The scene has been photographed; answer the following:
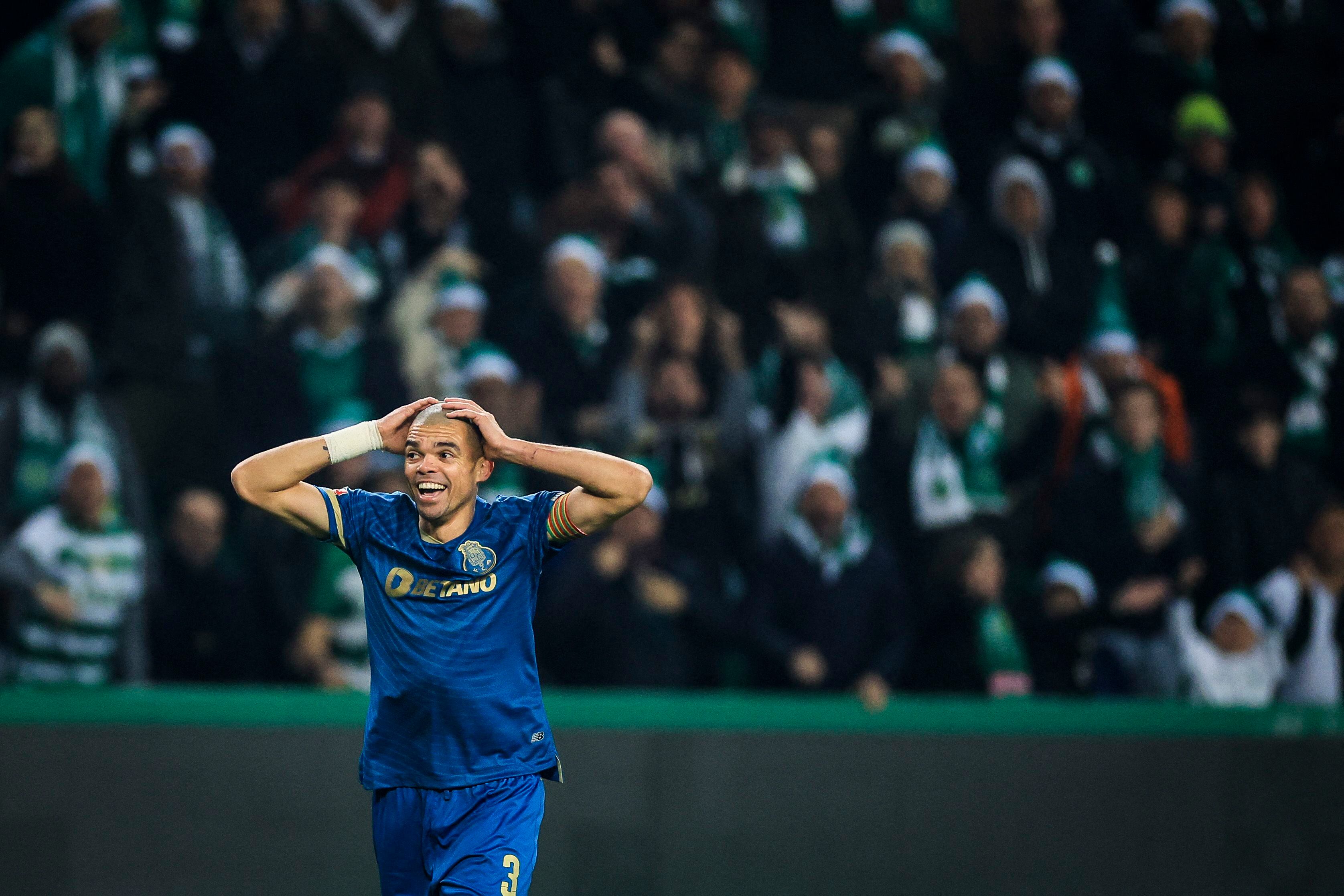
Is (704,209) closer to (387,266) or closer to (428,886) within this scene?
(387,266)

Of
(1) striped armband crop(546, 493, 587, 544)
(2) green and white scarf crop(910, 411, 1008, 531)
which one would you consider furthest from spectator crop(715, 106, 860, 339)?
(1) striped armband crop(546, 493, 587, 544)

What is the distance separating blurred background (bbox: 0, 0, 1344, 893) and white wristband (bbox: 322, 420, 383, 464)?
2.67 meters

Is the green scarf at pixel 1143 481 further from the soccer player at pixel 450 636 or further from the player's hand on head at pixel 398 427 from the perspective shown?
the player's hand on head at pixel 398 427

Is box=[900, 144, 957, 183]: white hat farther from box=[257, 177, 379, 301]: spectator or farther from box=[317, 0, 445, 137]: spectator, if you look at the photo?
box=[257, 177, 379, 301]: spectator

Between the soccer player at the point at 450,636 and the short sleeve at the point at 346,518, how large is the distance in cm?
1

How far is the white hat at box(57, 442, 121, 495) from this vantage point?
22.7ft

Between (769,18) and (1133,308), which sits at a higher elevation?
(769,18)

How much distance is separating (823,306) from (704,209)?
2.97ft

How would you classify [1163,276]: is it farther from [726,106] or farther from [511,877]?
[511,877]

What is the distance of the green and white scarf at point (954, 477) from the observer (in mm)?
7539

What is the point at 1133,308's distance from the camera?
27.3 feet

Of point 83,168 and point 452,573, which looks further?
point 83,168

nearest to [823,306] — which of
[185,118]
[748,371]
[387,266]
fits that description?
[748,371]

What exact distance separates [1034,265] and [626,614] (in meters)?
3.29
